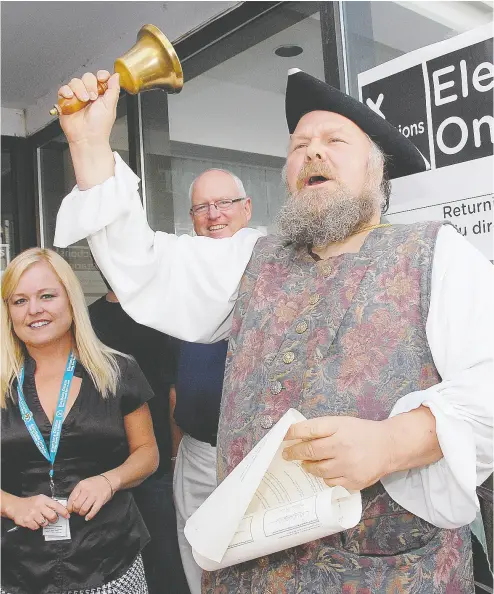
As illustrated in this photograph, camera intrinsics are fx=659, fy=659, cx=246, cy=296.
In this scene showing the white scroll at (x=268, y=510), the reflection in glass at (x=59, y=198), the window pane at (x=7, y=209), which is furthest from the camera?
the window pane at (x=7, y=209)

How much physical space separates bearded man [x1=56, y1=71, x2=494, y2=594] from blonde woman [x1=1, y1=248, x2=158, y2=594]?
656 millimetres

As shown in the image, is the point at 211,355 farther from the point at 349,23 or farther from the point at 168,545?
the point at 349,23

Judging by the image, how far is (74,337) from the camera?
226 cm

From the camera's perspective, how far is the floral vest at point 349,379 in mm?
1202

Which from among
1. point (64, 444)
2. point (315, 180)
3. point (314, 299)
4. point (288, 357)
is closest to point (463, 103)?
point (315, 180)

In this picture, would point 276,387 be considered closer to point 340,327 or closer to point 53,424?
point 340,327

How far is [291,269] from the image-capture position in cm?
143

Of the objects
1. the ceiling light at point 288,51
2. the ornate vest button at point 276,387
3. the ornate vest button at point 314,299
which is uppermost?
the ceiling light at point 288,51

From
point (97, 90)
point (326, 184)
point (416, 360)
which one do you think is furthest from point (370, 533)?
point (97, 90)

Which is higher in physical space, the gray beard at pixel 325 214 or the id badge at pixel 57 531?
the gray beard at pixel 325 214

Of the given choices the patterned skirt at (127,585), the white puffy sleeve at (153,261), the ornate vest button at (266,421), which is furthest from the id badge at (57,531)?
the ornate vest button at (266,421)

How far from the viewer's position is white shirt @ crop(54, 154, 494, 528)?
1.10 metres

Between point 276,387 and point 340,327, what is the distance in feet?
0.56

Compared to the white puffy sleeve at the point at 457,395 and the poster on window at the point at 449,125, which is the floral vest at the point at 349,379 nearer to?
the white puffy sleeve at the point at 457,395
